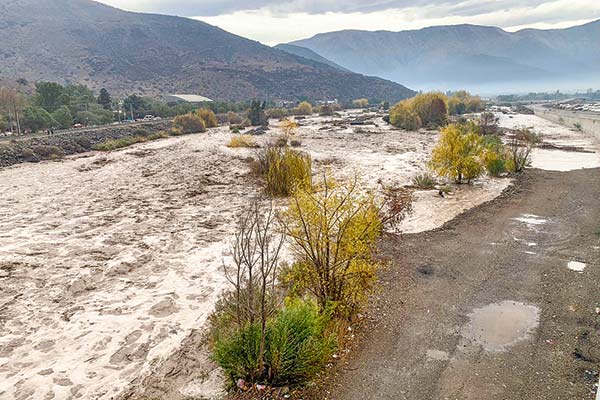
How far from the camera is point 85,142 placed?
41.2 m

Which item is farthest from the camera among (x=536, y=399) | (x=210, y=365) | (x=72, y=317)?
(x=72, y=317)

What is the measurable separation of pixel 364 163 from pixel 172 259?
20999mm

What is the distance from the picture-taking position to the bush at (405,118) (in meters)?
61.2

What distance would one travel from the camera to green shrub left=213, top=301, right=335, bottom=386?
22.6 feet

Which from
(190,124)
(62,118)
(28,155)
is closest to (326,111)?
(190,124)

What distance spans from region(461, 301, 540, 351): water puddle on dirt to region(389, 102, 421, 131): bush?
5366cm

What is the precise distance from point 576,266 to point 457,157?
42.4ft

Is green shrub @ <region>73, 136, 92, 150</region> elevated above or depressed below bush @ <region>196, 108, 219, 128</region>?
below

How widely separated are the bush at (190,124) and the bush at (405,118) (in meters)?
28.2

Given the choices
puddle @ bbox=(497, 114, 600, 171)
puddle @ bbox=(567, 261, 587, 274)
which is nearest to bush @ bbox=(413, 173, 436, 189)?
puddle @ bbox=(497, 114, 600, 171)

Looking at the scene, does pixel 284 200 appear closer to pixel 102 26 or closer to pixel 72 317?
pixel 72 317

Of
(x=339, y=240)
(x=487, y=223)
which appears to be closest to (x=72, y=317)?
(x=339, y=240)

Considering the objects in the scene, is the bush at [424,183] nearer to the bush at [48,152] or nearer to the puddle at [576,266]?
the puddle at [576,266]

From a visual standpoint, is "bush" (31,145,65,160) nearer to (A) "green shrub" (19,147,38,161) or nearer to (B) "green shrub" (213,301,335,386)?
(A) "green shrub" (19,147,38,161)
